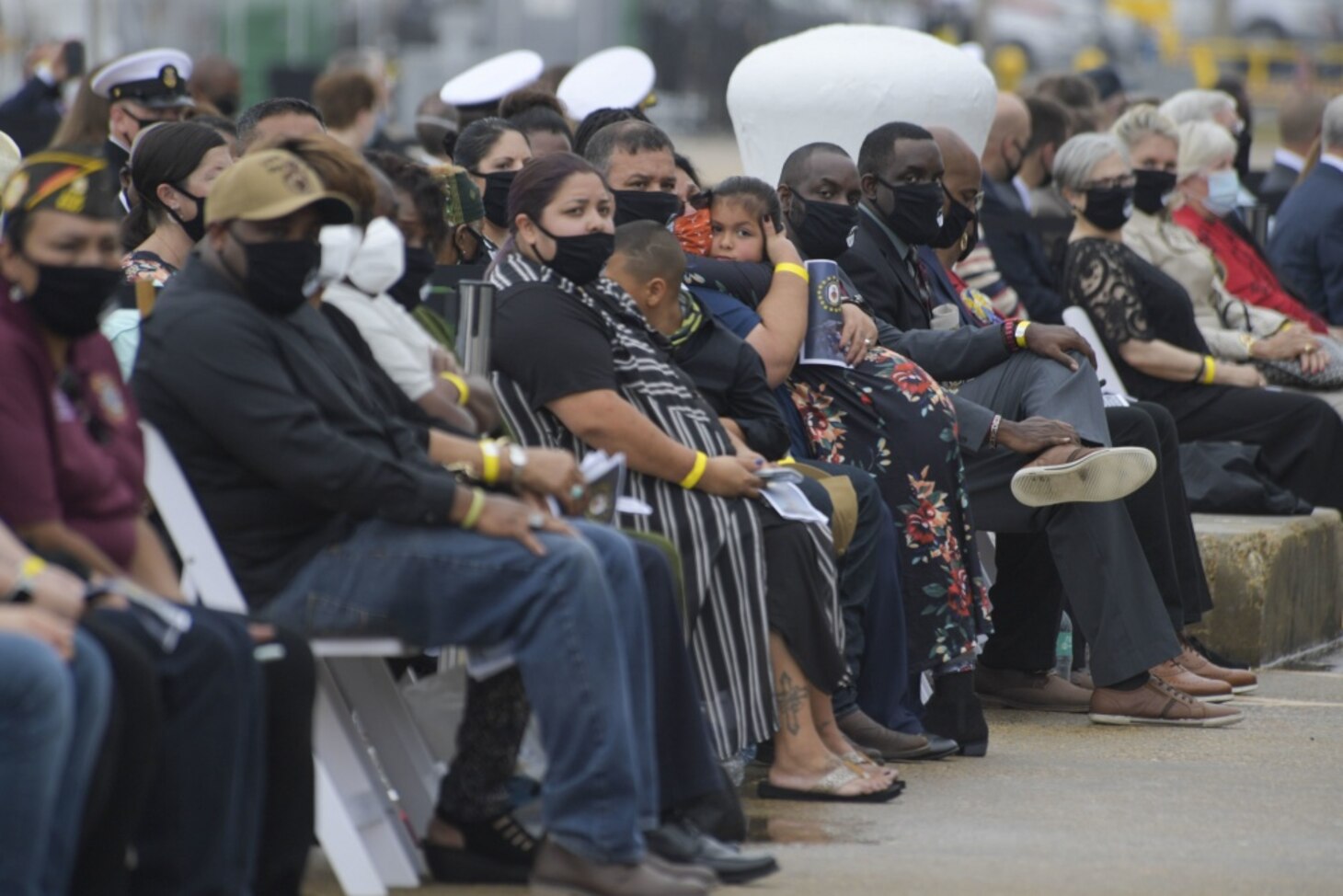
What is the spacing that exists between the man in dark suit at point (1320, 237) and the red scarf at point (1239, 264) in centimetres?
65

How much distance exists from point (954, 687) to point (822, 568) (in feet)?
2.90

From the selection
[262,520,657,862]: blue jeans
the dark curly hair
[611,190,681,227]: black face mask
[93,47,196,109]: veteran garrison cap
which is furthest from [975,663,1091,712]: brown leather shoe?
[93,47,196,109]: veteran garrison cap

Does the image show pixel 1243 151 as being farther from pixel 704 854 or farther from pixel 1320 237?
pixel 704 854

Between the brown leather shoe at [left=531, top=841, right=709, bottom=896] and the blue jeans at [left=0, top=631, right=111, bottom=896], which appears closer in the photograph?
the blue jeans at [left=0, top=631, right=111, bottom=896]

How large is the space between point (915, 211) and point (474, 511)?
2812mm

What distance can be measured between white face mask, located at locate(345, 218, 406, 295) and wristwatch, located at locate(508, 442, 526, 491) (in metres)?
0.45

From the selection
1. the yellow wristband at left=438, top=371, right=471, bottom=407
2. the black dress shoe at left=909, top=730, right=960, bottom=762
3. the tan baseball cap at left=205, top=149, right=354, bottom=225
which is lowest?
the black dress shoe at left=909, top=730, right=960, bottom=762

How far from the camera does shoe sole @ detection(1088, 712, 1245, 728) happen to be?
21.3 feet

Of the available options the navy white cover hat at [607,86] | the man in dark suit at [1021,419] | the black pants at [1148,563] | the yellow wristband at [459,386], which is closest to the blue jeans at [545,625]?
the yellow wristband at [459,386]

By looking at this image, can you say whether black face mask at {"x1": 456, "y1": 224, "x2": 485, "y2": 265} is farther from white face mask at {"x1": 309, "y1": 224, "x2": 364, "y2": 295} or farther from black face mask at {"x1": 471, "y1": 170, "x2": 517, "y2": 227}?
white face mask at {"x1": 309, "y1": 224, "x2": 364, "y2": 295}

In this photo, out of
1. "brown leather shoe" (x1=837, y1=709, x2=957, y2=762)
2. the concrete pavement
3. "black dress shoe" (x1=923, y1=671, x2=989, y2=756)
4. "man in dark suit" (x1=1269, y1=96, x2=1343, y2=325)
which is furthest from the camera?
"man in dark suit" (x1=1269, y1=96, x2=1343, y2=325)

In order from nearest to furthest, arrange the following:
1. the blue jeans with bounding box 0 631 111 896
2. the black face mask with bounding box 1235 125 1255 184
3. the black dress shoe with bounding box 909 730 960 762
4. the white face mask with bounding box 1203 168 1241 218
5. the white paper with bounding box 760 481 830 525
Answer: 1. the blue jeans with bounding box 0 631 111 896
2. the white paper with bounding box 760 481 830 525
3. the black dress shoe with bounding box 909 730 960 762
4. the white face mask with bounding box 1203 168 1241 218
5. the black face mask with bounding box 1235 125 1255 184

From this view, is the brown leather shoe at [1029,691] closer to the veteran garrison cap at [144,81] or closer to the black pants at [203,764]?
the veteran garrison cap at [144,81]

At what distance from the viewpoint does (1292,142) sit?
12305 mm
